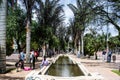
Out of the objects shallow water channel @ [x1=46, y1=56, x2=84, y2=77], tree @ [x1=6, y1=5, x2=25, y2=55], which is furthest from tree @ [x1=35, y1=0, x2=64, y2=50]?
shallow water channel @ [x1=46, y1=56, x2=84, y2=77]

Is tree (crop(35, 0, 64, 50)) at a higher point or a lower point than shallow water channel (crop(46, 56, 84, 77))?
higher

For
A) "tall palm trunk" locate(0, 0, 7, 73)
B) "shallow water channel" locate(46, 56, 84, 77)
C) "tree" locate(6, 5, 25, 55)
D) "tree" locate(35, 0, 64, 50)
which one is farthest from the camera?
"tree" locate(35, 0, 64, 50)

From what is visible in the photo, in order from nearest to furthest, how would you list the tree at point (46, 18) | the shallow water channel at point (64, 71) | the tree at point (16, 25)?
1. the shallow water channel at point (64, 71)
2. the tree at point (16, 25)
3. the tree at point (46, 18)

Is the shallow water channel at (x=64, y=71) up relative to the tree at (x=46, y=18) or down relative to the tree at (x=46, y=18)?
down

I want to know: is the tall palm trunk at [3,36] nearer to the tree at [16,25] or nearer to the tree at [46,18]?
the tree at [16,25]

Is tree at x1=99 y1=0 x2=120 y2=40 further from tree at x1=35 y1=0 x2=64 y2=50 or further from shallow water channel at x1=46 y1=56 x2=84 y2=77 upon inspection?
tree at x1=35 y1=0 x2=64 y2=50

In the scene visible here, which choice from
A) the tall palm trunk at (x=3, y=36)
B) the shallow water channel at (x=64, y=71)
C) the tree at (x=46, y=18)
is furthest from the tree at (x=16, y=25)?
the tall palm trunk at (x=3, y=36)

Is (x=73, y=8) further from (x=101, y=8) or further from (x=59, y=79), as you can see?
(x=59, y=79)

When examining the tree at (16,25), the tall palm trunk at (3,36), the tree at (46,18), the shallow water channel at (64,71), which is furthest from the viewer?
the tree at (46,18)

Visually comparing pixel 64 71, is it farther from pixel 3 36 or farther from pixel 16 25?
pixel 16 25

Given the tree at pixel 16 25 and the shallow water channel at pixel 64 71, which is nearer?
the shallow water channel at pixel 64 71

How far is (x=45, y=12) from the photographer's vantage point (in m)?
62.9

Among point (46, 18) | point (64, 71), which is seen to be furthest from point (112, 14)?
point (46, 18)

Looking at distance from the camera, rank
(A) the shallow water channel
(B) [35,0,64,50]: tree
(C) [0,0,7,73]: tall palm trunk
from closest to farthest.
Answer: (C) [0,0,7,73]: tall palm trunk, (A) the shallow water channel, (B) [35,0,64,50]: tree
